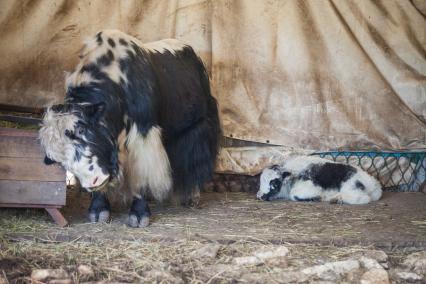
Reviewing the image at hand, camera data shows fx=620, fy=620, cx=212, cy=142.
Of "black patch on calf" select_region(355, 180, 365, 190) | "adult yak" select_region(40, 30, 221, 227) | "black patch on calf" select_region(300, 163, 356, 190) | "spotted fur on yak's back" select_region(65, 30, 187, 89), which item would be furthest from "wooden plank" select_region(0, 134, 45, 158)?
"black patch on calf" select_region(355, 180, 365, 190)

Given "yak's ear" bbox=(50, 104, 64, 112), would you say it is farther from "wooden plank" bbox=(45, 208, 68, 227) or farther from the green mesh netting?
the green mesh netting

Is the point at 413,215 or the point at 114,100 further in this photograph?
the point at 413,215

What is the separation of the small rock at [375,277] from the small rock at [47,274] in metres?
1.67

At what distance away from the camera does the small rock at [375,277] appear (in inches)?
138

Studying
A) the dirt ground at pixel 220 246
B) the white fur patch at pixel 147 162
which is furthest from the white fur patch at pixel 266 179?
the white fur patch at pixel 147 162

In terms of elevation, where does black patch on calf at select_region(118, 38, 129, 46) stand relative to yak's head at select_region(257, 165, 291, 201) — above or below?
above

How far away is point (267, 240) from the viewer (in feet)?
13.8

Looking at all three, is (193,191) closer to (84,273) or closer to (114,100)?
(114,100)

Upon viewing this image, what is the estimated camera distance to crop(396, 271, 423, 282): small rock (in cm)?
362

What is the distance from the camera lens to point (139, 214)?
4.67 metres

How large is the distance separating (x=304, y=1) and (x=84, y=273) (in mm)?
3845

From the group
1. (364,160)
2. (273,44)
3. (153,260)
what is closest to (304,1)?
(273,44)

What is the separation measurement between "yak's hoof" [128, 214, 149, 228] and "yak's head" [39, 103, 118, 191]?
0.42m

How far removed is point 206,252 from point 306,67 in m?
2.98
